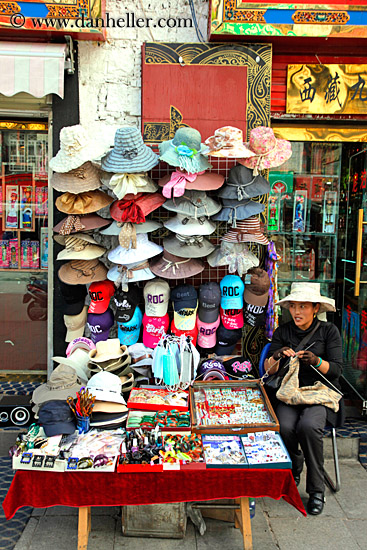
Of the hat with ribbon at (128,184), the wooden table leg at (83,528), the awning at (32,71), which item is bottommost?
the wooden table leg at (83,528)

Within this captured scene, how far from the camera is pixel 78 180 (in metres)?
4.04

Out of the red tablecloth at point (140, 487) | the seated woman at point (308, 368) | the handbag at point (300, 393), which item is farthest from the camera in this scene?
the handbag at point (300, 393)

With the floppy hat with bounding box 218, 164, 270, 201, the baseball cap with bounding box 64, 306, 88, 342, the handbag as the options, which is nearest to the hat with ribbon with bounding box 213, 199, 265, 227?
the floppy hat with bounding box 218, 164, 270, 201

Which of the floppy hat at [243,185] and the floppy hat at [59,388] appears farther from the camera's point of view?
the floppy hat at [243,185]

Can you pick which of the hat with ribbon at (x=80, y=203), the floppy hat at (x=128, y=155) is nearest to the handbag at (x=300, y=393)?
the floppy hat at (x=128, y=155)

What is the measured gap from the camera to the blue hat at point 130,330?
4238mm

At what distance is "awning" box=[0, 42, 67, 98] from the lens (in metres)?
4.07

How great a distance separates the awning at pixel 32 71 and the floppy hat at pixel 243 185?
1.63m

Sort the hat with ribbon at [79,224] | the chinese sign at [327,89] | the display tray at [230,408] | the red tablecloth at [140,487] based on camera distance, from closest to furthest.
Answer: the red tablecloth at [140,487] < the display tray at [230,408] < the hat with ribbon at [79,224] < the chinese sign at [327,89]

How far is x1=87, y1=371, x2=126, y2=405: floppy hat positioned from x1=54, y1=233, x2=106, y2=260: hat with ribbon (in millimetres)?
1121

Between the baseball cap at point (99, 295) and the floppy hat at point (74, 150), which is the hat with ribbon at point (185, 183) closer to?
the floppy hat at point (74, 150)

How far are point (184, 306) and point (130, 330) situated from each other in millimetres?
549

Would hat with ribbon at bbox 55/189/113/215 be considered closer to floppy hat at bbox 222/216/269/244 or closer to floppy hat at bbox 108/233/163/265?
floppy hat at bbox 108/233/163/265

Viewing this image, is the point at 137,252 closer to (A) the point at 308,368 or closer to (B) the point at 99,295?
(B) the point at 99,295
